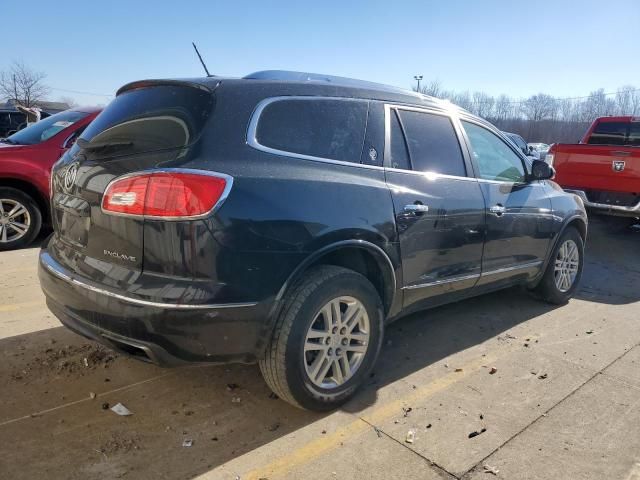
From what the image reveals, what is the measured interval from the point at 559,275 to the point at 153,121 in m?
4.14

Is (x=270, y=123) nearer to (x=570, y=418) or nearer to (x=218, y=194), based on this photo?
(x=218, y=194)

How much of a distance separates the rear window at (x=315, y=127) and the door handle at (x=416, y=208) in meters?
0.46

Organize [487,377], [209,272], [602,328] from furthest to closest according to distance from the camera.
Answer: [602,328]
[487,377]
[209,272]

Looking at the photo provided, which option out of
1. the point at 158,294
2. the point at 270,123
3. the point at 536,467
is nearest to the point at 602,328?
the point at 536,467

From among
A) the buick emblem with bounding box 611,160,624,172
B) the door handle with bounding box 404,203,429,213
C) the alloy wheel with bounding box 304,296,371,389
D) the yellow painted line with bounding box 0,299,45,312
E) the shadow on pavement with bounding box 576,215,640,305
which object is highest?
the buick emblem with bounding box 611,160,624,172

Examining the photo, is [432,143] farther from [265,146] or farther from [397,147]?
[265,146]

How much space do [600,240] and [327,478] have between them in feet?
25.6

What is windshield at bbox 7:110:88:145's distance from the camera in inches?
261

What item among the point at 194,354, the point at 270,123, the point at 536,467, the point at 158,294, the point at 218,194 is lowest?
the point at 536,467

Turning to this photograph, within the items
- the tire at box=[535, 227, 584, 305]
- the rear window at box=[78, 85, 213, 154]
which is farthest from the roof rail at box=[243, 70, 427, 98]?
the tire at box=[535, 227, 584, 305]

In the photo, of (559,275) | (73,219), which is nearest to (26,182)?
(73,219)

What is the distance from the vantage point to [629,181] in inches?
292

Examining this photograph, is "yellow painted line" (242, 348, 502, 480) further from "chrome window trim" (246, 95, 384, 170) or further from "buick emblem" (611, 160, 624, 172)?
"buick emblem" (611, 160, 624, 172)

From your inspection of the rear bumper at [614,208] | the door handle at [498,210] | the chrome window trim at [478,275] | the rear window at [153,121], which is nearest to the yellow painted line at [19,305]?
the rear window at [153,121]
